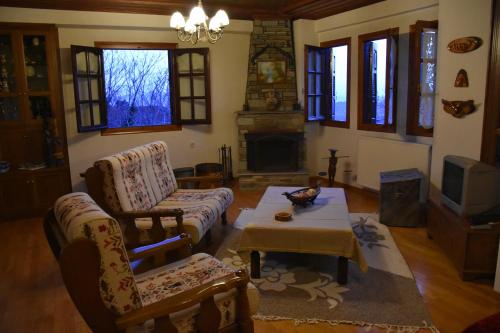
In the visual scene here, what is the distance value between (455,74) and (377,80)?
1856 millimetres

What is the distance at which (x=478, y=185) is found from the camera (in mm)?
3225

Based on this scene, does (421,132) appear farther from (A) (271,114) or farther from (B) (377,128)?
(A) (271,114)

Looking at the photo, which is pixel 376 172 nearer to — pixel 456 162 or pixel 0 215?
pixel 456 162

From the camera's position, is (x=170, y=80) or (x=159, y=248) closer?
(x=159, y=248)

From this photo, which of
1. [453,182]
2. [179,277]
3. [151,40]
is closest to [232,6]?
[151,40]

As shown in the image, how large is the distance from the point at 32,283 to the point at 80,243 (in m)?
2.17

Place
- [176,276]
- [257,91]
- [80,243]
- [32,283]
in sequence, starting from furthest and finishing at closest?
1. [257,91]
2. [32,283]
3. [176,276]
4. [80,243]

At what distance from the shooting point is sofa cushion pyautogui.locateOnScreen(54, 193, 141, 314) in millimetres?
1565

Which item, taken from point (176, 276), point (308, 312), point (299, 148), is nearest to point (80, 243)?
point (176, 276)

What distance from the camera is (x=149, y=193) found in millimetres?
3766

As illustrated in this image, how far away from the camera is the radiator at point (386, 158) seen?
15.4 ft

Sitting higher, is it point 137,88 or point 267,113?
point 137,88

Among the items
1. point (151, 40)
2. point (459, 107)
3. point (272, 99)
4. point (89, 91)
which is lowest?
point (459, 107)

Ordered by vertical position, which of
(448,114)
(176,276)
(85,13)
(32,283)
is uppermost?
(85,13)
